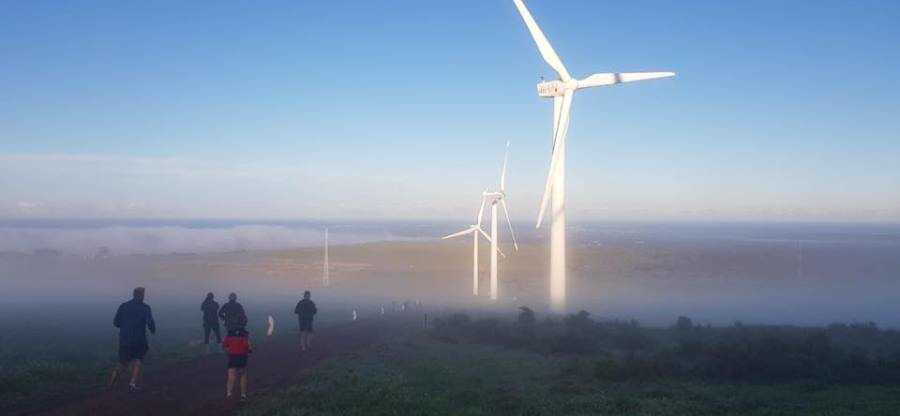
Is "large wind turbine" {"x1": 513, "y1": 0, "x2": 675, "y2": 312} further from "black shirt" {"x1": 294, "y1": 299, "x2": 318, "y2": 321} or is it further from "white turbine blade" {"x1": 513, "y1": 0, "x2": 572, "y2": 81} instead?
"black shirt" {"x1": 294, "y1": 299, "x2": 318, "y2": 321}

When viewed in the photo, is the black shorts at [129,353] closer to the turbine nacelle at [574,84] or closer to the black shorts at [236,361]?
the black shorts at [236,361]

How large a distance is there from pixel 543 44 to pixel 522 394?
18585 millimetres

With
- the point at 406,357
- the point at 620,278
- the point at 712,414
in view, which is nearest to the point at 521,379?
the point at 406,357

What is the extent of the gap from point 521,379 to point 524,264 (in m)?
99.5

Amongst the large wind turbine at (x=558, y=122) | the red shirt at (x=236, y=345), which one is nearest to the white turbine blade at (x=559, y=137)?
the large wind turbine at (x=558, y=122)

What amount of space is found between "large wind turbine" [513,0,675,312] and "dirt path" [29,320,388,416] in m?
8.54

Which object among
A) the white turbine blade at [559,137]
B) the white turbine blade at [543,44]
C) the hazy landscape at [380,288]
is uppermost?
the white turbine blade at [543,44]

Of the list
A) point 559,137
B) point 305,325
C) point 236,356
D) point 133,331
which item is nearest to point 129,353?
point 133,331

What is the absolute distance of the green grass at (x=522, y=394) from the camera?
14961 millimetres

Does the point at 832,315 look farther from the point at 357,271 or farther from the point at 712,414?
the point at 357,271

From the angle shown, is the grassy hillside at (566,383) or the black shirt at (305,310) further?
the black shirt at (305,310)

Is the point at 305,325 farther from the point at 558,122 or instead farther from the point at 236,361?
the point at 558,122

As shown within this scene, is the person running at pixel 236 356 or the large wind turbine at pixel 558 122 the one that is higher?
the large wind turbine at pixel 558 122

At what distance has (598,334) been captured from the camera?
103 feet
